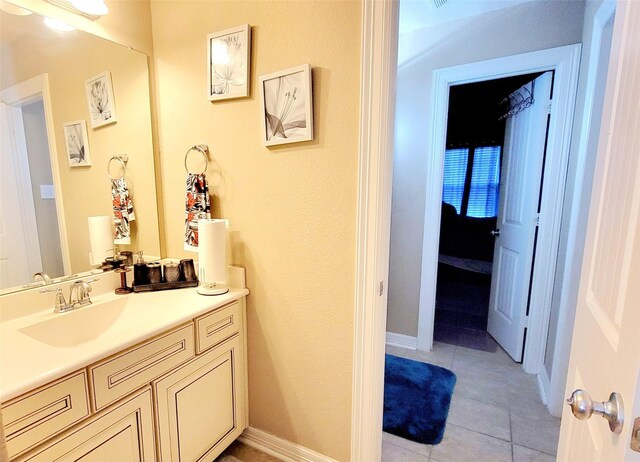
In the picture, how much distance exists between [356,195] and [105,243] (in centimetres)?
122

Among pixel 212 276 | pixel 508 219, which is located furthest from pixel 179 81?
pixel 508 219

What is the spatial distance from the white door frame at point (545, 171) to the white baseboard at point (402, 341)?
0.06m

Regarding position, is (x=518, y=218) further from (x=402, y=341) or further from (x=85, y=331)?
(x=85, y=331)

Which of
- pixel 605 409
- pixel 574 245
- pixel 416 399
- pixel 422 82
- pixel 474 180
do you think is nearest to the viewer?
pixel 605 409

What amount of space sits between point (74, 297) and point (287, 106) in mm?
1191

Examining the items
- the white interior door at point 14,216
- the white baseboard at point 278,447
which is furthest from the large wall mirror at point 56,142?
the white baseboard at point 278,447

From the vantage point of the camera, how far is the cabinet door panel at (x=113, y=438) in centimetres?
87

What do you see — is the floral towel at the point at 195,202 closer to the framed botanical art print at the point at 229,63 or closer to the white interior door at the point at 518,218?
the framed botanical art print at the point at 229,63

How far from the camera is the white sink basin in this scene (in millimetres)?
1125

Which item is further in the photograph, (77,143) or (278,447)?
(278,447)

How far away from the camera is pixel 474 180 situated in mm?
4637

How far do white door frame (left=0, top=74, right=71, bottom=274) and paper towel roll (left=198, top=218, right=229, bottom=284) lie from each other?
567 millimetres

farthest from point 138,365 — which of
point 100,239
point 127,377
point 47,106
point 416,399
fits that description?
point 416,399

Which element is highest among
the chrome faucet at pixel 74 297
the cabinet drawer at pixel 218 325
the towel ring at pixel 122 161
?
the towel ring at pixel 122 161
